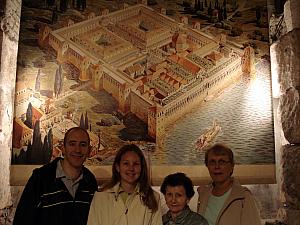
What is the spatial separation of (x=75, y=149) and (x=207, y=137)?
1.70 metres

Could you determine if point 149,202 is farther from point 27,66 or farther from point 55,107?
point 27,66

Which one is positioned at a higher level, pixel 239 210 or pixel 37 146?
pixel 37 146

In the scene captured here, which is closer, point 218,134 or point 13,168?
point 13,168

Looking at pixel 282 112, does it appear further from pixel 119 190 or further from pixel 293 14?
pixel 119 190

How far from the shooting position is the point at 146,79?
3285 mm

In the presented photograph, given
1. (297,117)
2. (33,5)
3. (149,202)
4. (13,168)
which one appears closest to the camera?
(149,202)

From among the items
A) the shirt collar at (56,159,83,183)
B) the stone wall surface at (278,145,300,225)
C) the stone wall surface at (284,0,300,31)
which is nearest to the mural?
the stone wall surface at (278,145,300,225)

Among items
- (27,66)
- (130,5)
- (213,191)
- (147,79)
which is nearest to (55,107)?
(27,66)

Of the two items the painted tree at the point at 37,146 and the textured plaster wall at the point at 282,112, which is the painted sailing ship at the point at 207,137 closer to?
the textured plaster wall at the point at 282,112

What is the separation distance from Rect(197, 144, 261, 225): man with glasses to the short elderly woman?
12 cm

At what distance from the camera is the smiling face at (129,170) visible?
1.74 m

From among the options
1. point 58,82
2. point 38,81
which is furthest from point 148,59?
point 38,81

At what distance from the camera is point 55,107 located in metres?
3.13

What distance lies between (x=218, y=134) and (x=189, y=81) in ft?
1.98
